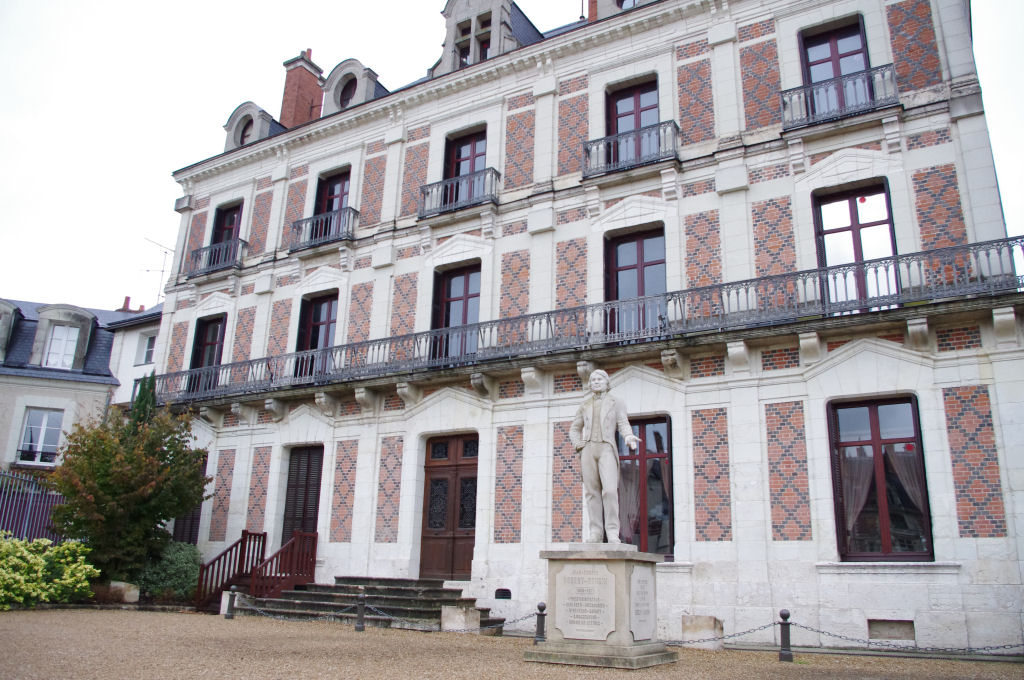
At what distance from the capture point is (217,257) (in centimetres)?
2084

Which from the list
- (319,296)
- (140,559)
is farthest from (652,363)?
(140,559)

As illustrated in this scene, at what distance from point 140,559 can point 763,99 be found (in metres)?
14.9

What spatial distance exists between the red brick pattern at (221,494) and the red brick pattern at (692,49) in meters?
12.9

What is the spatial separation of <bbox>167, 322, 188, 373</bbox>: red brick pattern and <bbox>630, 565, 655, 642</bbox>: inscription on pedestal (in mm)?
15075

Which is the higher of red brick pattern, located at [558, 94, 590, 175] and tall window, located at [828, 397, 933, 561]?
red brick pattern, located at [558, 94, 590, 175]

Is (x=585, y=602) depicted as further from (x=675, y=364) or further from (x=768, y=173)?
(x=768, y=173)

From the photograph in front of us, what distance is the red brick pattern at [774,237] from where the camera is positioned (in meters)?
13.4

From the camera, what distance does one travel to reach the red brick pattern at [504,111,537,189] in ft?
54.8

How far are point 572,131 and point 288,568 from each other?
10.4 meters

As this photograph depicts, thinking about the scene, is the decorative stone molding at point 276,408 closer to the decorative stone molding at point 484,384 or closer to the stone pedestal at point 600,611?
the decorative stone molding at point 484,384

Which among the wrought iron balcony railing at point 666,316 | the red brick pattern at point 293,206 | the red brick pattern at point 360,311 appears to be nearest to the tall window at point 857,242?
the wrought iron balcony railing at point 666,316

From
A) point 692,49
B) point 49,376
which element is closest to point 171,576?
point 49,376

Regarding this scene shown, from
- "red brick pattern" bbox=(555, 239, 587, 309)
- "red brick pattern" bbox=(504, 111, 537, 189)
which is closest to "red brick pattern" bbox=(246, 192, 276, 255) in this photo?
"red brick pattern" bbox=(504, 111, 537, 189)

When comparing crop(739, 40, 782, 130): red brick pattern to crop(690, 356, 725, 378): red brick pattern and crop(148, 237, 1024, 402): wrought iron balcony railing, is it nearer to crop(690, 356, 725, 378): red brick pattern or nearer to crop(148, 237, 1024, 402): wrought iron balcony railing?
crop(148, 237, 1024, 402): wrought iron balcony railing
